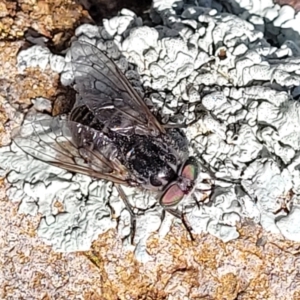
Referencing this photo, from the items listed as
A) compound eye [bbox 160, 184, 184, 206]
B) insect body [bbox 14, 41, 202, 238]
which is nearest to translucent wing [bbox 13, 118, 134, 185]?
insect body [bbox 14, 41, 202, 238]

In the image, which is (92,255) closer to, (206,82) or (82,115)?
(82,115)

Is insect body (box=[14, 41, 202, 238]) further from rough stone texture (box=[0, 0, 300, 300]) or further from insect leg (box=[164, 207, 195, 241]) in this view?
rough stone texture (box=[0, 0, 300, 300])

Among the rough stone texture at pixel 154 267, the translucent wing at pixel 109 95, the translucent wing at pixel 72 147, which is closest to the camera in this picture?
the rough stone texture at pixel 154 267

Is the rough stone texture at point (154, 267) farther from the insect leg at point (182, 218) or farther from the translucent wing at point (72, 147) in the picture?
the translucent wing at point (72, 147)

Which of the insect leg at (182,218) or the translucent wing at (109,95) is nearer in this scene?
the insect leg at (182,218)

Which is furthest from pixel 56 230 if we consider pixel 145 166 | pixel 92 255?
pixel 145 166

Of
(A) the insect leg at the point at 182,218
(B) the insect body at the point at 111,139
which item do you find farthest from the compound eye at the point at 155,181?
(A) the insect leg at the point at 182,218
